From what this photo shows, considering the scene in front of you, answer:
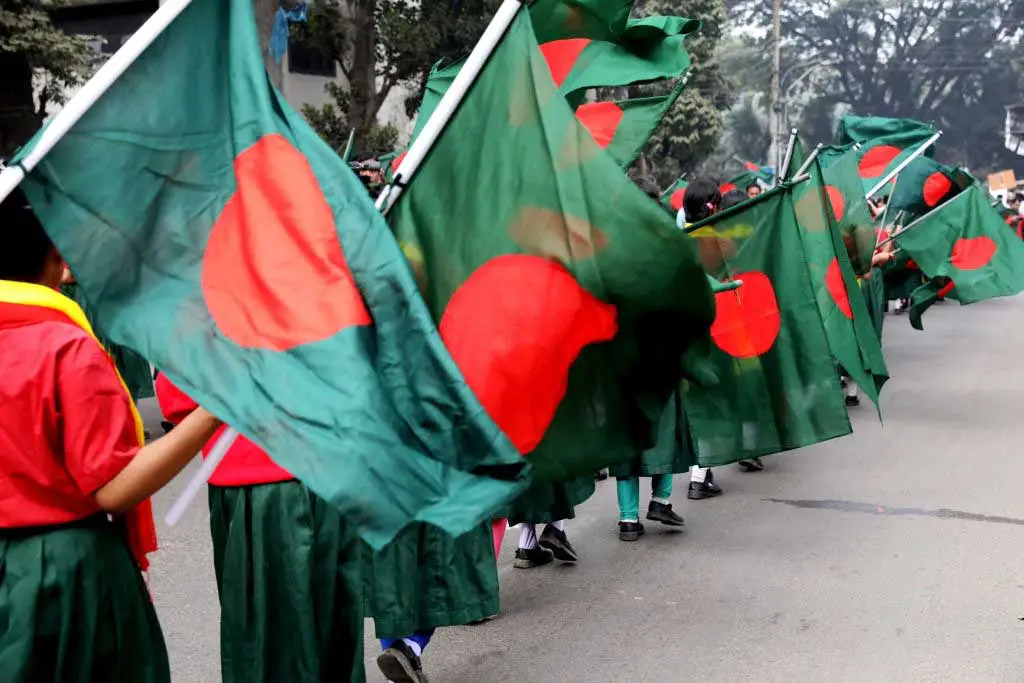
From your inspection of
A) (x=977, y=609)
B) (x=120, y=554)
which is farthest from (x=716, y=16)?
(x=120, y=554)

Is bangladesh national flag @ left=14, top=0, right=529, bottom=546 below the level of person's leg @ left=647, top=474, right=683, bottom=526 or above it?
above

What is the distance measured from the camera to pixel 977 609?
5141 millimetres

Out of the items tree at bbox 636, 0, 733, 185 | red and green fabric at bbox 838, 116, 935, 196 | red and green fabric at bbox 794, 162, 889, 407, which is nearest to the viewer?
red and green fabric at bbox 794, 162, 889, 407

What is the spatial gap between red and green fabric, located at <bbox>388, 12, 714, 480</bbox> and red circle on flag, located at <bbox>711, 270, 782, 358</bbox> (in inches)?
120

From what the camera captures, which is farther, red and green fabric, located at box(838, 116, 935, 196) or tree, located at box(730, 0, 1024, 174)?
tree, located at box(730, 0, 1024, 174)

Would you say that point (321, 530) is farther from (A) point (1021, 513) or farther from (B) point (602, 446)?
(A) point (1021, 513)

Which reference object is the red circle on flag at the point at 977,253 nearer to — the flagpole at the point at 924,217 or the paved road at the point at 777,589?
the flagpole at the point at 924,217

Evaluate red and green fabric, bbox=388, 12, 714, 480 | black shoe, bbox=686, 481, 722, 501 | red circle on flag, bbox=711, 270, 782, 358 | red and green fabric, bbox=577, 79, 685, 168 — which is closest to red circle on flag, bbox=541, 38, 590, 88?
red and green fabric, bbox=577, 79, 685, 168

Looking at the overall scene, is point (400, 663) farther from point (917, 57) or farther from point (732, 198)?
point (917, 57)

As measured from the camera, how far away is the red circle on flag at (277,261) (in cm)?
226

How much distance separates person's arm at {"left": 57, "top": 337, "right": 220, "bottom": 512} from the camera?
2.22m

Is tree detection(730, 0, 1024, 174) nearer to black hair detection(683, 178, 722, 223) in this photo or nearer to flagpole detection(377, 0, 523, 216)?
black hair detection(683, 178, 722, 223)

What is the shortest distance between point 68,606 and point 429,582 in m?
1.71

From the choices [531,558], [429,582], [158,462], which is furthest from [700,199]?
[158,462]
